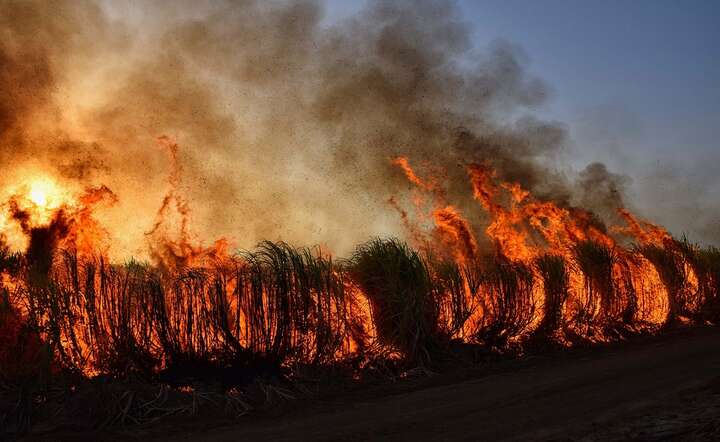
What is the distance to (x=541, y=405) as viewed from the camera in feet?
22.5

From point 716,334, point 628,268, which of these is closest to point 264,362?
point 628,268

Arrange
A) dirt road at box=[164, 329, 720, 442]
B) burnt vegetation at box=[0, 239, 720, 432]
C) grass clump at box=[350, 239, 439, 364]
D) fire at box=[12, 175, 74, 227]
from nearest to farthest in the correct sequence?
dirt road at box=[164, 329, 720, 442], burnt vegetation at box=[0, 239, 720, 432], grass clump at box=[350, 239, 439, 364], fire at box=[12, 175, 74, 227]

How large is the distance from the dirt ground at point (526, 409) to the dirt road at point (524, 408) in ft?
0.03

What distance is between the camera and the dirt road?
594 cm

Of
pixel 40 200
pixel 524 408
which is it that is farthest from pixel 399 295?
pixel 40 200

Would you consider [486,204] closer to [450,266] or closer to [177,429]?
[450,266]

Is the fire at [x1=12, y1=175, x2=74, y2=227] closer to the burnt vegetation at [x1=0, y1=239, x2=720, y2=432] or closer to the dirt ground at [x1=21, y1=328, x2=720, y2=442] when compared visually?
the burnt vegetation at [x1=0, y1=239, x2=720, y2=432]

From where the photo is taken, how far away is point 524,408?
6.77m

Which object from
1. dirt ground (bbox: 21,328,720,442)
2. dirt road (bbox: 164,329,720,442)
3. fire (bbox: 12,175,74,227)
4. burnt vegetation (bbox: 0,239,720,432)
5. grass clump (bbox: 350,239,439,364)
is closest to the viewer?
dirt ground (bbox: 21,328,720,442)

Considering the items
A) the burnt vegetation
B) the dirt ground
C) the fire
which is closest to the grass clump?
the burnt vegetation

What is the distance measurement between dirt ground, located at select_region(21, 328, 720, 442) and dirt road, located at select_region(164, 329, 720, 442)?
0.01 metres

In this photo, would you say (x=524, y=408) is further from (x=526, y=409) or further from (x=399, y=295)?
(x=399, y=295)

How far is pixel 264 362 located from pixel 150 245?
607cm

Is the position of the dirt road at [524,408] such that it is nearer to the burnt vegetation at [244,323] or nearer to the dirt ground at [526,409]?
the dirt ground at [526,409]
